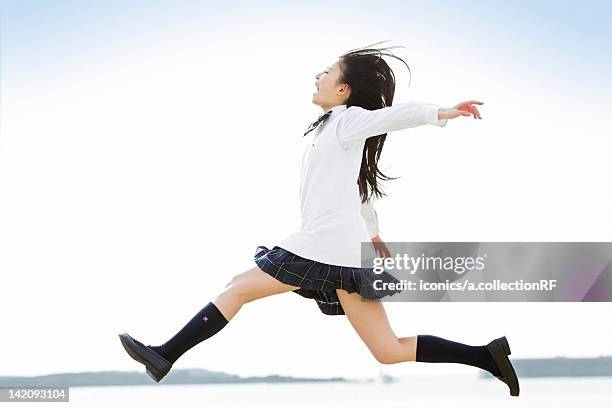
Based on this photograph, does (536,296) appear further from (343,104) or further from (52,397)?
(52,397)

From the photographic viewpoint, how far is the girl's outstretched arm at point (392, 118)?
2.65m

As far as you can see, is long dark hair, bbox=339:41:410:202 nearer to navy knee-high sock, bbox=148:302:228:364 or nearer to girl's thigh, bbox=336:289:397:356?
girl's thigh, bbox=336:289:397:356

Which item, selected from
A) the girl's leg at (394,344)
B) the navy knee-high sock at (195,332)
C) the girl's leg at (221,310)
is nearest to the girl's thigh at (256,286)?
the girl's leg at (221,310)

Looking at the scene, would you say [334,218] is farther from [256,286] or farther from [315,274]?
[256,286]

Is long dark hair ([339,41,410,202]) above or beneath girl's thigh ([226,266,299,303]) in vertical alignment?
above

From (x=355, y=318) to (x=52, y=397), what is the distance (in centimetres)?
187

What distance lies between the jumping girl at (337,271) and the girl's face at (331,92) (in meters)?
0.11

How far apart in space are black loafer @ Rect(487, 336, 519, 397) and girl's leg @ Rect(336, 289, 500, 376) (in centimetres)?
2

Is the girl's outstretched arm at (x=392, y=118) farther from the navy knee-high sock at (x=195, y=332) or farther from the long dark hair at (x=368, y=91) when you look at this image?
the navy knee-high sock at (x=195, y=332)

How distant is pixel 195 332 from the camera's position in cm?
282

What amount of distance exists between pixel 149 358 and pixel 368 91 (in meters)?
1.24

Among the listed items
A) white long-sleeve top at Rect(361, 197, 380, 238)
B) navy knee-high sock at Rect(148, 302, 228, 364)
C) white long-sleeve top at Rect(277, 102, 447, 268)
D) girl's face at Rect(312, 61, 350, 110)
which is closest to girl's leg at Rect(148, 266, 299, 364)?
navy knee-high sock at Rect(148, 302, 228, 364)

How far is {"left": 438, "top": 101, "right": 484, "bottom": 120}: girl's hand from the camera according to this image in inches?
103

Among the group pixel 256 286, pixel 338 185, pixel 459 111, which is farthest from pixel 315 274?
pixel 459 111
